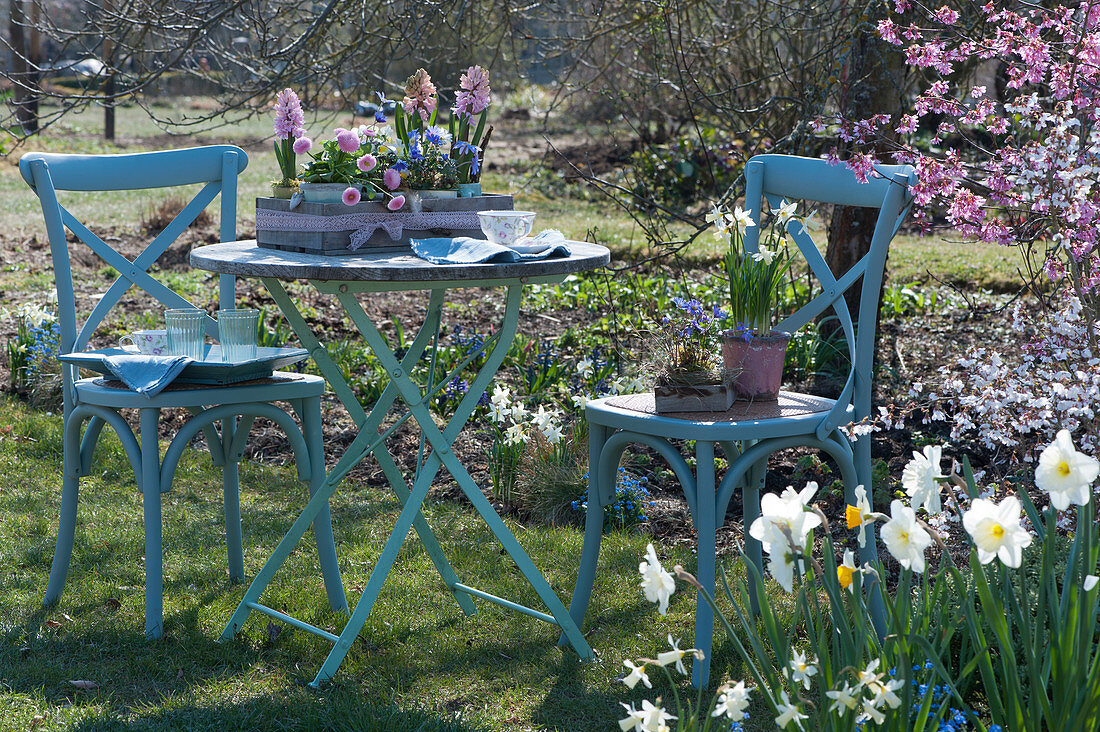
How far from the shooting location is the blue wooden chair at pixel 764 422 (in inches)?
94.5

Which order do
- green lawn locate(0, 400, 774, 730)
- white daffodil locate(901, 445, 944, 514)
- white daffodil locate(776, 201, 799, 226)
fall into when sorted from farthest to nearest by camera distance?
white daffodil locate(776, 201, 799, 226)
green lawn locate(0, 400, 774, 730)
white daffodil locate(901, 445, 944, 514)

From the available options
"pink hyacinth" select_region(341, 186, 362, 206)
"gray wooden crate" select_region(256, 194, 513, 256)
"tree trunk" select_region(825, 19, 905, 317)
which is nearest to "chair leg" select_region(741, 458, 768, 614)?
"gray wooden crate" select_region(256, 194, 513, 256)

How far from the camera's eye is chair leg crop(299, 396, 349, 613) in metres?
2.84

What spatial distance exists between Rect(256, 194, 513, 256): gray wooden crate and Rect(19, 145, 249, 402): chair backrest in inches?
11.6

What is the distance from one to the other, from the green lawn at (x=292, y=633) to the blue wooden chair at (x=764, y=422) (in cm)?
27

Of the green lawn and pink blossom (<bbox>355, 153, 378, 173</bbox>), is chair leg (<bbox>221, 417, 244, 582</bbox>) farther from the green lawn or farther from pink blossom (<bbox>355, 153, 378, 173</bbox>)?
pink blossom (<bbox>355, 153, 378, 173</bbox>)

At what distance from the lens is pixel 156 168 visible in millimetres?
3143

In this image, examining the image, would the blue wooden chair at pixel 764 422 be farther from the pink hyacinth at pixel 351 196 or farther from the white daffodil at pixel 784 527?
the white daffodil at pixel 784 527

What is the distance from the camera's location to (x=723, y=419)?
7.98 feet

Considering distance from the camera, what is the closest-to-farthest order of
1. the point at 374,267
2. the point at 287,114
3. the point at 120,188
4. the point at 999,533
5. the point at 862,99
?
the point at 999,533
the point at 374,267
the point at 287,114
the point at 120,188
the point at 862,99

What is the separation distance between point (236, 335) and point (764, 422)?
142 cm

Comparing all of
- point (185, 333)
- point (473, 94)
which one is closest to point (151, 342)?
point (185, 333)

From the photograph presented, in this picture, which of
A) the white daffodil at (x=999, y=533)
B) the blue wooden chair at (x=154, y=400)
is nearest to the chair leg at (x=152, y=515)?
the blue wooden chair at (x=154, y=400)

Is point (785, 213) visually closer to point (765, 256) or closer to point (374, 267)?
point (765, 256)
